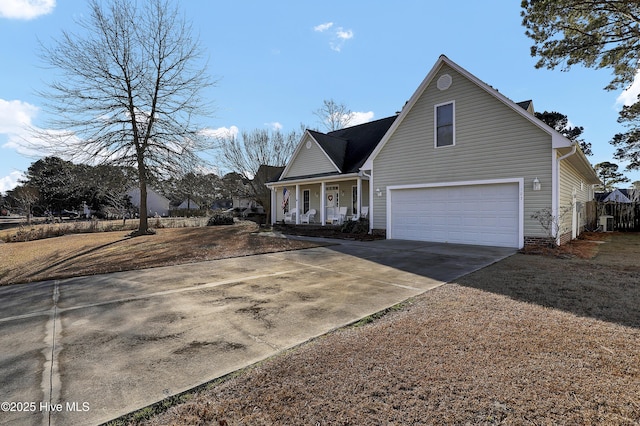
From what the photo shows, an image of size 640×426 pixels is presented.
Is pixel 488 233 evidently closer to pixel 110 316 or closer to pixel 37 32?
pixel 110 316

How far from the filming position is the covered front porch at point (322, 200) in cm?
1677

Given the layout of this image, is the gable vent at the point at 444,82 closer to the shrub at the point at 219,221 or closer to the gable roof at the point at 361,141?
the gable roof at the point at 361,141

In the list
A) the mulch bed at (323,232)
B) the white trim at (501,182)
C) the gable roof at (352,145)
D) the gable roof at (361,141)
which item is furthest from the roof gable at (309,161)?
the white trim at (501,182)

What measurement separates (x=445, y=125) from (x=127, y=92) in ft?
45.2

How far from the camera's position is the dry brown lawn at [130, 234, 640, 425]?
2.16 metres

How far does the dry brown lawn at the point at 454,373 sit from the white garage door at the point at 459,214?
21.0 ft

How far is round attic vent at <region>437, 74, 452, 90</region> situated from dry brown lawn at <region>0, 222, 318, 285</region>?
25.8ft

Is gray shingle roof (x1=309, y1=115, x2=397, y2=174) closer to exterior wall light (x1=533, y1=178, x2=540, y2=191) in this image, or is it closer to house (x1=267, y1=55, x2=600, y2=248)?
house (x1=267, y1=55, x2=600, y2=248)

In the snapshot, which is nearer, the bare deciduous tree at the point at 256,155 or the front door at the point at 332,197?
the front door at the point at 332,197

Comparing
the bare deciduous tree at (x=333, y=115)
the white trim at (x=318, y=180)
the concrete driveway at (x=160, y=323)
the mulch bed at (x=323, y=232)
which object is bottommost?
the concrete driveway at (x=160, y=323)

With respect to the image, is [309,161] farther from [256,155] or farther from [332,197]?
[256,155]

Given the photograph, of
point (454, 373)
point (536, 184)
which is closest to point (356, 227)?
point (536, 184)

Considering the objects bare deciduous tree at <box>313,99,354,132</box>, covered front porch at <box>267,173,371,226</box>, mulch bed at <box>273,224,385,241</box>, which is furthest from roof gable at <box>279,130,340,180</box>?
bare deciduous tree at <box>313,99,354,132</box>

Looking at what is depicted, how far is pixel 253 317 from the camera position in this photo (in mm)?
4152
